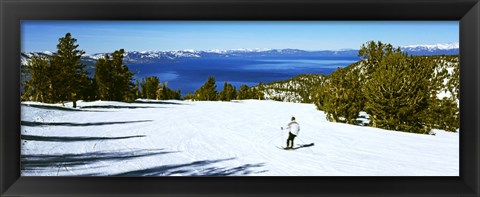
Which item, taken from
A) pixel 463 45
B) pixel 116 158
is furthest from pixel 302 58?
pixel 116 158

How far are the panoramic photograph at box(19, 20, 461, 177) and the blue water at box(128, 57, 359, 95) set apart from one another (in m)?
0.01

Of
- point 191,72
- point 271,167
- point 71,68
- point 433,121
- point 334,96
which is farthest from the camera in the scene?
point 334,96

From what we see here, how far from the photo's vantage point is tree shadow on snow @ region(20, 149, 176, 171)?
11.1 feet

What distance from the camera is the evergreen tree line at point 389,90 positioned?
441 centimetres

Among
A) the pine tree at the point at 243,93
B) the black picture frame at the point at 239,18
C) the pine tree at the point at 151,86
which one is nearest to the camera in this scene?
the black picture frame at the point at 239,18

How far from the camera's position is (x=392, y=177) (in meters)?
3.30

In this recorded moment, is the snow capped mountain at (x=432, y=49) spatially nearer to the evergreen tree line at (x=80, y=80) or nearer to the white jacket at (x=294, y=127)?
the white jacket at (x=294, y=127)

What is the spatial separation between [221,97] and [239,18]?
1.23 metres

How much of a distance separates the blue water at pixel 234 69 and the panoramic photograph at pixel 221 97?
11 mm

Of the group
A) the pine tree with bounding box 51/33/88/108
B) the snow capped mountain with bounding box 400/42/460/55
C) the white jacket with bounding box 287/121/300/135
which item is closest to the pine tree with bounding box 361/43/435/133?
the snow capped mountain with bounding box 400/42/460/55

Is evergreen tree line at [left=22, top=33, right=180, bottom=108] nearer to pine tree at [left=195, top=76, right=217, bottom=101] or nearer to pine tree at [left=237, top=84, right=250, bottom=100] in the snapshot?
pine tree at [left=195, top=76, right=217, bottom=101]

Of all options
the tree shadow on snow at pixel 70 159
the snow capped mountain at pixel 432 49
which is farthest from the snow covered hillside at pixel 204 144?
the snow capped mountain at pixel 432 49
